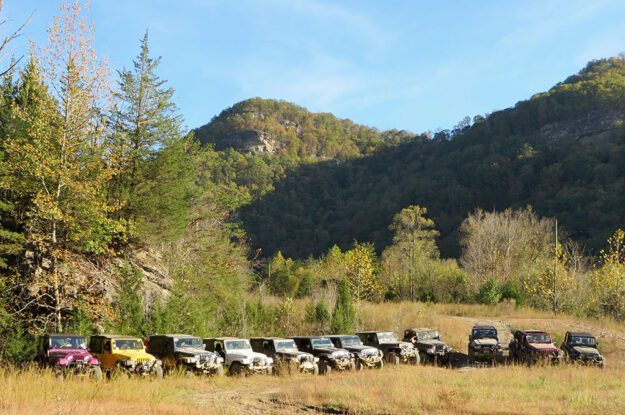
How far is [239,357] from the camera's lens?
2222 centimetres

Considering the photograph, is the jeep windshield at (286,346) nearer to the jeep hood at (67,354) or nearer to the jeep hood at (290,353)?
the jeep hood at (290,353)

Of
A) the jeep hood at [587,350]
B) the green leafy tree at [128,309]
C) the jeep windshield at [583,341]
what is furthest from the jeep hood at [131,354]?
the jeep windshield at [583,341]

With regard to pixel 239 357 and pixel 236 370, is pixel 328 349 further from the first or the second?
pixel 236 370

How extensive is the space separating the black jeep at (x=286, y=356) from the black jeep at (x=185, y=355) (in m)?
2.72

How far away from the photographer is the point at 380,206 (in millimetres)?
118375

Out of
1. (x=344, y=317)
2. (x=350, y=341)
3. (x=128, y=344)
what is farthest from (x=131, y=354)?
(x=344, y=317)

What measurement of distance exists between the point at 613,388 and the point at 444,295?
3862cm

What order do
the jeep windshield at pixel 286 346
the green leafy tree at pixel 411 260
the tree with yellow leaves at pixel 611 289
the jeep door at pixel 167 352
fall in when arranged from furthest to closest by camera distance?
the green leafy tree at pixel 411 260
the tree with yellow leaves at pixel 611 289
the jeep windshield at pixel 286 346
the jeep door at pixel 167 352

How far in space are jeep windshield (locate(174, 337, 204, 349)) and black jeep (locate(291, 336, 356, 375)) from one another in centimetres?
495

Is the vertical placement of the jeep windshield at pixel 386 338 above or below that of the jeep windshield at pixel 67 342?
below

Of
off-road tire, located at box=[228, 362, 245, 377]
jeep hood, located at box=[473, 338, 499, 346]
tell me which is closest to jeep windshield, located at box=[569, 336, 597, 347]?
jeep hood, located at box=[473, 338, 499, 346]

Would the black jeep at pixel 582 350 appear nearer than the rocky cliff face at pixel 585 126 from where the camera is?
Yes

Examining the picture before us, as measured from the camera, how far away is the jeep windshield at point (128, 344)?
20188 mm

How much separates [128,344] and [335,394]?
8.66m
